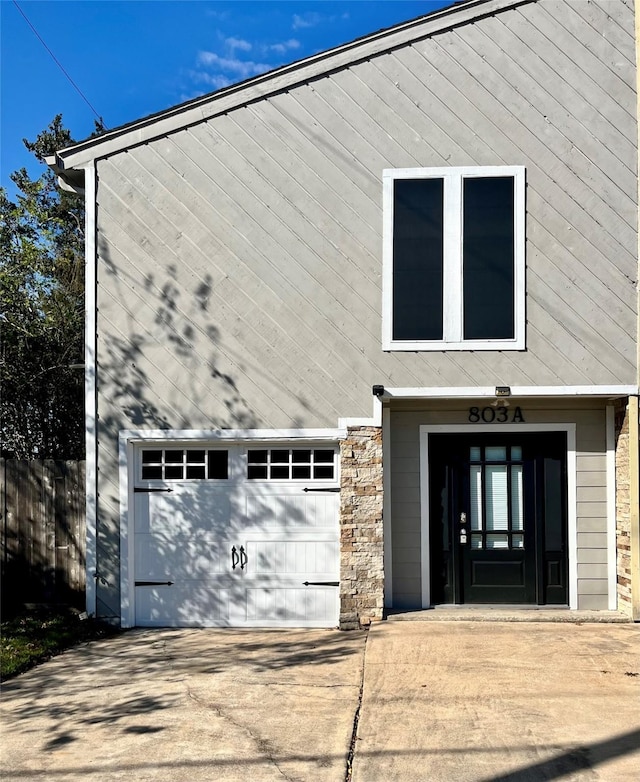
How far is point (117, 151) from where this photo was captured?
343 inches

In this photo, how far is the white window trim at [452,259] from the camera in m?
8.38

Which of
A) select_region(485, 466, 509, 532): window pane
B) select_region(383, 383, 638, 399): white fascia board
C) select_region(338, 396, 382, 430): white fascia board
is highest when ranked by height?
select_region(383, 383, 638, 399): white fascia board

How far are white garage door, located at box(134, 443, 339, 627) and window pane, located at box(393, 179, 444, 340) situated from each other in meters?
2.14

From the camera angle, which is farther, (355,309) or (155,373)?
(155,373)

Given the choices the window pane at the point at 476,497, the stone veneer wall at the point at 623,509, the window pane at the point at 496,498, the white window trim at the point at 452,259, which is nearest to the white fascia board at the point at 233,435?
the white window trim at the point at 452,259

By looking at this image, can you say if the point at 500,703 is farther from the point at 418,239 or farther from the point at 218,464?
the point at 418,239

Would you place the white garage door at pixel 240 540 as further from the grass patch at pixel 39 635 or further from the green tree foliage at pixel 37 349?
the green tree foliage at pixel 37 349

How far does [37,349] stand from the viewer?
1423 cm

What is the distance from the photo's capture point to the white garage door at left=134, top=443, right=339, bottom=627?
855 cm

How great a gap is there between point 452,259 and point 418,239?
1.51 ft

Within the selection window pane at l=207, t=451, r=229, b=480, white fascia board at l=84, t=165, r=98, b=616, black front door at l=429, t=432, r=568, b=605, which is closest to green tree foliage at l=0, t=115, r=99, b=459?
white fascia board at l=84, t=165, r=98, b=616

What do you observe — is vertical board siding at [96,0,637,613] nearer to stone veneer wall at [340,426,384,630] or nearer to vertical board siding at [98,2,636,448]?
vertical board siding at [98,2,636,448]

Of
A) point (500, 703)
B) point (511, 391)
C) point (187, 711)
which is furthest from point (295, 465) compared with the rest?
point (500, 703)

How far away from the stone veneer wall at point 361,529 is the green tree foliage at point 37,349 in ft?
21.6
